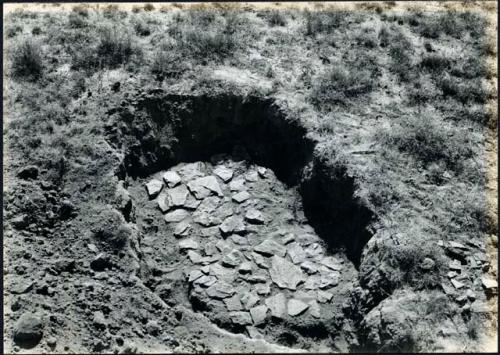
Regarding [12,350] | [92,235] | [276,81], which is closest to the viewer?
[12,350]

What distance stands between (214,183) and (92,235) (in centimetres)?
A: 280

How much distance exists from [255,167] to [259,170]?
0.12 meters

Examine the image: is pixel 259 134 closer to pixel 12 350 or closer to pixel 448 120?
pixel 448 120

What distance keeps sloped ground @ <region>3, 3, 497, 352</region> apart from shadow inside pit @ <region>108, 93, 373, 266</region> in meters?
0.04

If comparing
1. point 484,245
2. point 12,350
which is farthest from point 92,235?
point 484,245

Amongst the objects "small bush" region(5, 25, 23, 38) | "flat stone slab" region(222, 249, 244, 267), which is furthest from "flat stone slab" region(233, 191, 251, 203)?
"small bush" region(5, 25, 23, 38)

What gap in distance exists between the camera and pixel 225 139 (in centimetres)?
1212

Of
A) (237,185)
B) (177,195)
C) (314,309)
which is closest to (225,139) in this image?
(237,185)

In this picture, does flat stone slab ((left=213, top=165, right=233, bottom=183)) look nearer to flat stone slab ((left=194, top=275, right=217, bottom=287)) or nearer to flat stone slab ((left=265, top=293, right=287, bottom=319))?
flat stone slab ((left=194, top=275, right=217, bottom=287))

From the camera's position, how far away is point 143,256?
32.0 ft

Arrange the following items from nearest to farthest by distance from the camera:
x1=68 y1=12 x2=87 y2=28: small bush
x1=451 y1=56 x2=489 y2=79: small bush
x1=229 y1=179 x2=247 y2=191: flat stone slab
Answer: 1. x1=229 y1=179 x2=247 y2=191: flat stone slab
2. x1=451 y1=56 x2=489 y2=79: small bush
3. x1=68 y1=12 x2=87 y2=28: small bush

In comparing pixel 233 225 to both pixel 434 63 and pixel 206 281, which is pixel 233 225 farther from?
pixel 434 63

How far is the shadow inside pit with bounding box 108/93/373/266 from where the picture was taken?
35.7 feet

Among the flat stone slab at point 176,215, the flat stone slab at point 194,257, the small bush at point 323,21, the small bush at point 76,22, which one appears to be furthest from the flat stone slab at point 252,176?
the small bush at point 76,22
